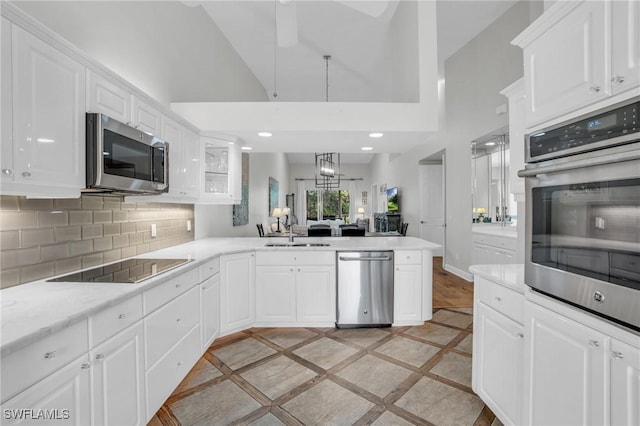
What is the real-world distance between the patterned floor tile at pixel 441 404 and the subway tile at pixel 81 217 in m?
2.40

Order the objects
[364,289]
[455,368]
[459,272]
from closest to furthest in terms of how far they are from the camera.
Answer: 1. [455,368]
2. [364,289]
3. [459,272]

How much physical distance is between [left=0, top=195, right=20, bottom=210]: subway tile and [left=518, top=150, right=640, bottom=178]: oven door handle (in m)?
2.49

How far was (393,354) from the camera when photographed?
2.58m

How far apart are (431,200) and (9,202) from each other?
279 inches

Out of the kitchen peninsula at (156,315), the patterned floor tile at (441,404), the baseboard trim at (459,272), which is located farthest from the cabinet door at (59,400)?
the baseboard trim at (459,272)

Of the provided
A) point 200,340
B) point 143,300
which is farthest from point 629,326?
point 200,340

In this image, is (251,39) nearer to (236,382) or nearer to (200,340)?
(200,340)

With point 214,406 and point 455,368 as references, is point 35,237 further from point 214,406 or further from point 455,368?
point 455,368

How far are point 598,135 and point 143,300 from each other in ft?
7.14

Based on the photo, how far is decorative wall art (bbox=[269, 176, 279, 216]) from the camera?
8139mm

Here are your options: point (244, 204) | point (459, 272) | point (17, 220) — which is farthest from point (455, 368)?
point (244, 204)

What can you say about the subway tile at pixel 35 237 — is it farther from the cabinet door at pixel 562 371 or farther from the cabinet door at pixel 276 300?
the cabinet door at pixel 562 371

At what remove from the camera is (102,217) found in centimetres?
207

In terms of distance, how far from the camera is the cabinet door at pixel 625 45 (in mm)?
917
